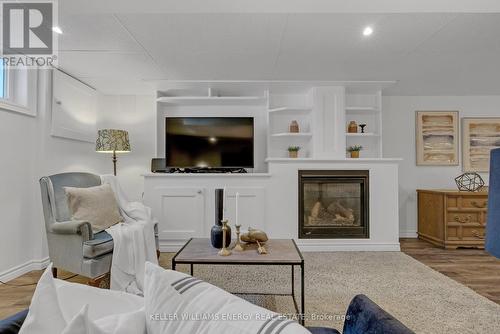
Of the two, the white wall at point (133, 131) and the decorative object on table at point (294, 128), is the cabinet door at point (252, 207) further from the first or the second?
the white wall at point (133, 131)

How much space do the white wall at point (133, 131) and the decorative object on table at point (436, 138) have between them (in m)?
4.05

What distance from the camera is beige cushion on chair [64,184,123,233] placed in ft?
8.43

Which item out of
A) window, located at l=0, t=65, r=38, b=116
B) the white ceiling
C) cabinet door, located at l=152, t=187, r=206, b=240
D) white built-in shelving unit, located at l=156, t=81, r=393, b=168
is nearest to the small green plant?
white built-in shelving unit, located at l=156, t=81, r=393, b=168

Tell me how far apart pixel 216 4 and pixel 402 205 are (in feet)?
13.0

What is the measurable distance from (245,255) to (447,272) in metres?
2.30

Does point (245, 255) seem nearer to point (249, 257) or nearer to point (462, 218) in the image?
point (249, 257)

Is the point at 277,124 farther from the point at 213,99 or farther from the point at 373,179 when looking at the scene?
the point at 373,179

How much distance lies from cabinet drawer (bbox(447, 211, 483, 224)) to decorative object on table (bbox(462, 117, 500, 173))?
975 millimetres

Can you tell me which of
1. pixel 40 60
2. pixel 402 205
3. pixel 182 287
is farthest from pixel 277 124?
pixel 182 287

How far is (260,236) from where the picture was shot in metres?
2.11

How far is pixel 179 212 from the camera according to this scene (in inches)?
150

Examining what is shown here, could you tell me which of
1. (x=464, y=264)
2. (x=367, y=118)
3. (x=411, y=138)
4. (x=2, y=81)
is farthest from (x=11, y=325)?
(x=411, y=138)

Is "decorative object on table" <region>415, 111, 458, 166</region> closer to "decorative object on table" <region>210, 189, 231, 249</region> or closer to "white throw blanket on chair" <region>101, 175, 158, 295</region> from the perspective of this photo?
"decorative object on table" <region>210, 189, 231, 249</region>

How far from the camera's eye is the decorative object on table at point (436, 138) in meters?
4.59
